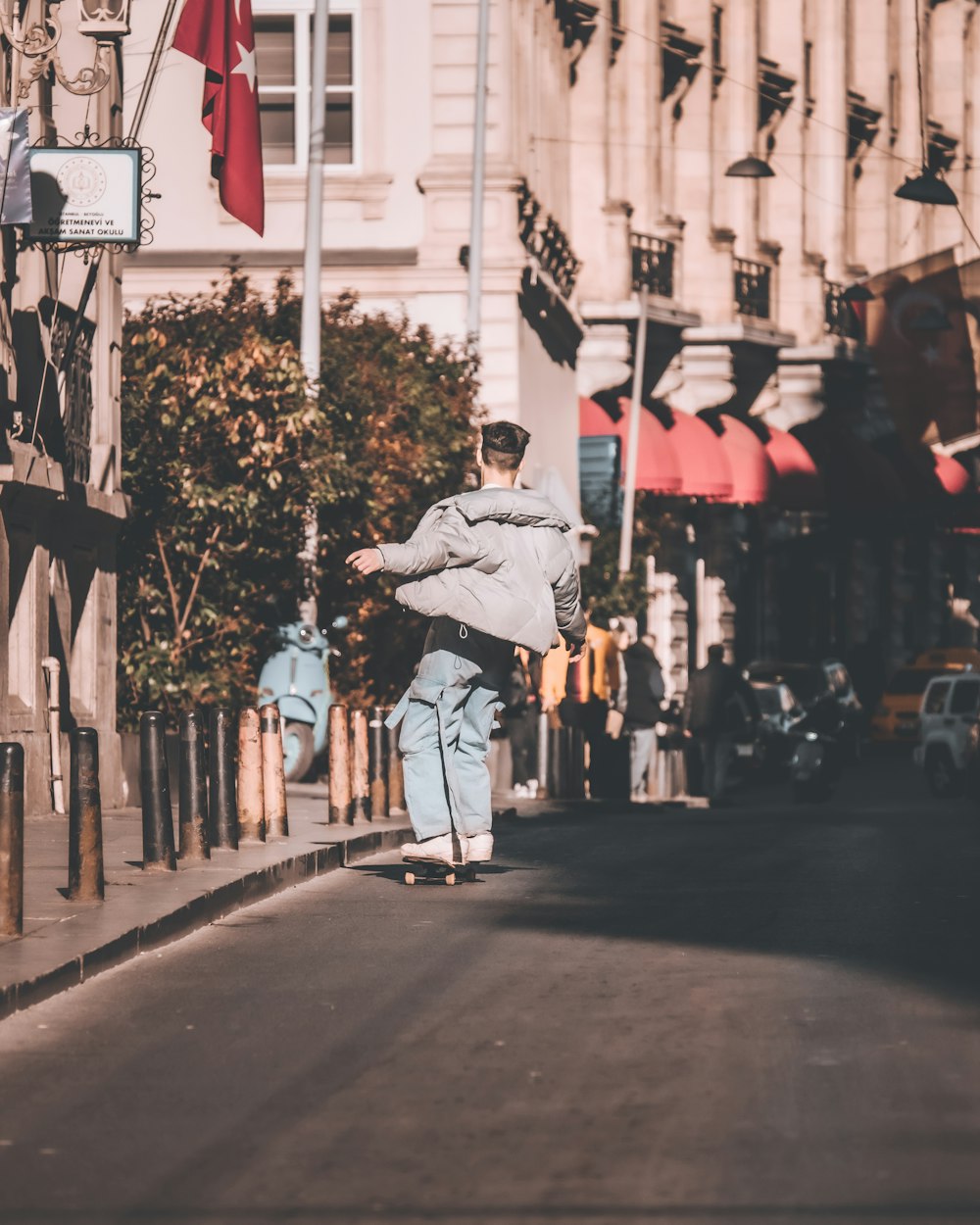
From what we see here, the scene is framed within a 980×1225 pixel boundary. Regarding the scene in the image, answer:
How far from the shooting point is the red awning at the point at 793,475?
156 feet

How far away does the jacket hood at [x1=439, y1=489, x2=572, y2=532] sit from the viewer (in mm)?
11188

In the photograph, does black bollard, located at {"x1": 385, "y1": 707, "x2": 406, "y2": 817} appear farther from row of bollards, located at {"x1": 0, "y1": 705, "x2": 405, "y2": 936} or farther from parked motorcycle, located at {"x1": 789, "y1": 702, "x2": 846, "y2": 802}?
parked motorcycle, located at {"x1": 789, "y1": 702, "x2": 846, "y2": 802}

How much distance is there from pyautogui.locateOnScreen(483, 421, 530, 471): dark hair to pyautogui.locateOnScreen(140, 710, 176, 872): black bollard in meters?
1.82

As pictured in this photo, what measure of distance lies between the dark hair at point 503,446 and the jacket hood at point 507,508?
6.5 inches

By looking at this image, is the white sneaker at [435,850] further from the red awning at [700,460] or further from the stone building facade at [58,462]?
the red awning at [700,460]

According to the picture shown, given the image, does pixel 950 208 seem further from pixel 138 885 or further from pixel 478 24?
pixel 138 885

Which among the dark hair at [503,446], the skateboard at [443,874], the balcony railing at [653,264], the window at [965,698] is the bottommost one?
the skateboard at [443,874]

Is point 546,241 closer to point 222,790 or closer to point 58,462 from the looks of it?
point 58,462

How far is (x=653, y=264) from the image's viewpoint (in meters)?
44.6

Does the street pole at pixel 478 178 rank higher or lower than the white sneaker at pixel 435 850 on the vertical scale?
higher

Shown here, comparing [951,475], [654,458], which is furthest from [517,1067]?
[951,475]

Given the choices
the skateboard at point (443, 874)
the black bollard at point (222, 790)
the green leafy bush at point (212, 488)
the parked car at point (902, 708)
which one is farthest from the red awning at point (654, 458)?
the skateboard at point (443, 874)

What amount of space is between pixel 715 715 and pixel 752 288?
22.1 metres

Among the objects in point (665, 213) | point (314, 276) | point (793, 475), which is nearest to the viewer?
point (314, 276)
